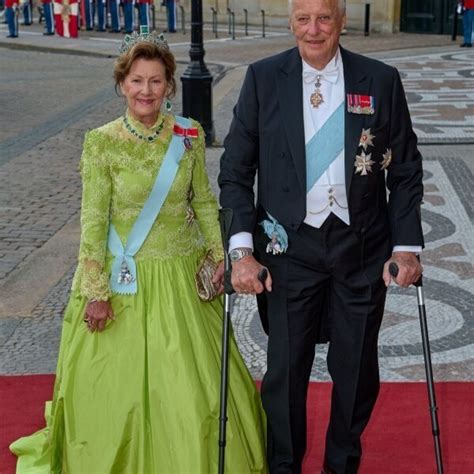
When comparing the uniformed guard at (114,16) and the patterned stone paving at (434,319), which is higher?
the patterned stone paving at (434,319)

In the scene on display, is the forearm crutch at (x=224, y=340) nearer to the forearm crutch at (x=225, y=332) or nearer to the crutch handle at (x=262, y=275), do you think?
the forearm crutch at (x=225, y=332)

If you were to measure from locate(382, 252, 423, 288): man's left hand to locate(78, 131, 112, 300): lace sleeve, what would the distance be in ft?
3.42

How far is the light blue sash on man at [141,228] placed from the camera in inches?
163

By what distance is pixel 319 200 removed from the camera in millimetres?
3941

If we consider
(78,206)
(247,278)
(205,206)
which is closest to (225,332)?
(247,278)

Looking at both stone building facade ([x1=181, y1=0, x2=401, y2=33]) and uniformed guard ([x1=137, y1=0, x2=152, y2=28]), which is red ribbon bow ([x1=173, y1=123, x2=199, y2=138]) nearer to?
stone building facade ([x1=181, y1=0, x2=401, y2=33])

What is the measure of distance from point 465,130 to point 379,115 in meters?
9.44

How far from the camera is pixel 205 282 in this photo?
4.26 metres

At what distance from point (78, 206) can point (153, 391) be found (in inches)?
217

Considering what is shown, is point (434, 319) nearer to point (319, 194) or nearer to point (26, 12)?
point (319, 194)

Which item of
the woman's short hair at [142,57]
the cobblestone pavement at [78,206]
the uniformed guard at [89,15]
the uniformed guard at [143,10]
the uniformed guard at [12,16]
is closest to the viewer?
the woman's short hair at [142,57]

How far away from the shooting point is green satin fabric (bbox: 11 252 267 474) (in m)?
4.05

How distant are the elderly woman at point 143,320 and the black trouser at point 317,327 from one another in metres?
0.17

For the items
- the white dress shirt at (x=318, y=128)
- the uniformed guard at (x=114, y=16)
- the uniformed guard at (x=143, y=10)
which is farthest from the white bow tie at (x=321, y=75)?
the uniformed guard at (x=114, y=16)
